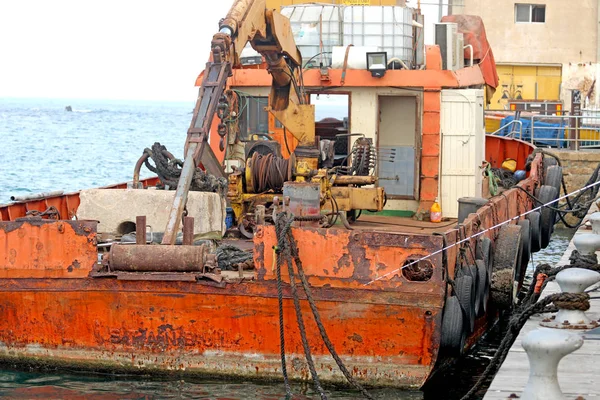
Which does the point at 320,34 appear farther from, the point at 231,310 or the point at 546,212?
the point at 231,310

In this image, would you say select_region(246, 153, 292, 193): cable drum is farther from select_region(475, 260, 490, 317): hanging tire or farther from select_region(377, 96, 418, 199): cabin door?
select_region(475, 260, 490, 317): hanging tire

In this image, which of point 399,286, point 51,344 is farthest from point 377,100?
point 51,344

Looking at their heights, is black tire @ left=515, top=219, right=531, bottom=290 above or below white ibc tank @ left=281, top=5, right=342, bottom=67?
below

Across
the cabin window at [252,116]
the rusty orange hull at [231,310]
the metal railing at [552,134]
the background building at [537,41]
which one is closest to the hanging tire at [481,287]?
the rusty orange hull at [231,310]

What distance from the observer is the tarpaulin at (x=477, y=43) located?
16672mm

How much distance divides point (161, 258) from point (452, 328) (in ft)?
8.80

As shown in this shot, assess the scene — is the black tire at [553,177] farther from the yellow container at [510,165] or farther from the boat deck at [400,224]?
the boat deck at [400,224]

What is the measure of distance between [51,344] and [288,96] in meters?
4.42

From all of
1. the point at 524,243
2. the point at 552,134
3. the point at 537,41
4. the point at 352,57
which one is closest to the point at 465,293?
the point at 352,57

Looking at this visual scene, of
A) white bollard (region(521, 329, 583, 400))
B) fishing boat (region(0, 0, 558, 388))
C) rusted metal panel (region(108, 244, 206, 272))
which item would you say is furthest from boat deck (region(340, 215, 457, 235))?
white bollard (region(521, 329, 583, 400))

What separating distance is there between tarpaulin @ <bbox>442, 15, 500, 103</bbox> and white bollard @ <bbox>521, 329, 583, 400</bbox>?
436 inches

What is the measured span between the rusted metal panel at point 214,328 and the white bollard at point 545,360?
3.43 m

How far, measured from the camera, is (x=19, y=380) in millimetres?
9914

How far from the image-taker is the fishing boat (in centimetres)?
925
